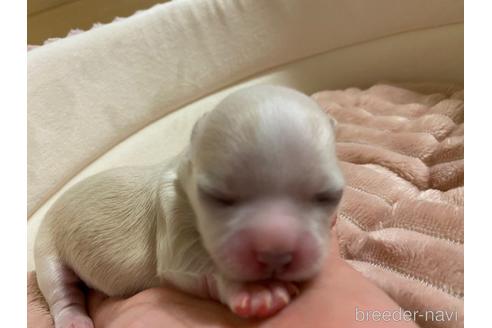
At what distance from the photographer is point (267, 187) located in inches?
42.9

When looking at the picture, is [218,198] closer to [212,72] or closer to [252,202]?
[252,202]

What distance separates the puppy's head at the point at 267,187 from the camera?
1.08 metres

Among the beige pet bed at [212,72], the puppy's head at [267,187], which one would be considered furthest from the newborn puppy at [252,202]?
the beige pet bed at [212,72]

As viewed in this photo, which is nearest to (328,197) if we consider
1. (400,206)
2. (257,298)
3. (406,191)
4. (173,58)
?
(257,298)

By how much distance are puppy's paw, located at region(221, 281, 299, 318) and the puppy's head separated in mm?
46

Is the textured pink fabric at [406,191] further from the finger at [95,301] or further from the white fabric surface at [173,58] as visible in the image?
the finger at [95,301]

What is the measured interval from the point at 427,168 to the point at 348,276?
3.72 feet

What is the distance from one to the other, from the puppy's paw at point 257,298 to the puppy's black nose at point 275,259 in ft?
0.31

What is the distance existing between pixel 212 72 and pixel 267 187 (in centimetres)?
219

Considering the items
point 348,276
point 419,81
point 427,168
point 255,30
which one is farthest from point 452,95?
point 348,276

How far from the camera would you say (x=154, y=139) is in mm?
3010

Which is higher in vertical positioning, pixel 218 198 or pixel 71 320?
pixel 218 198

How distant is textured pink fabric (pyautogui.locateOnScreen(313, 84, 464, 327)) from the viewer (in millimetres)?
1606

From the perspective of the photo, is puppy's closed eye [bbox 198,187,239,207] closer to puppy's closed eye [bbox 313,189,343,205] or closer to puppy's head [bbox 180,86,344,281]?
puppy's head [bbox 180,86,344,281]
